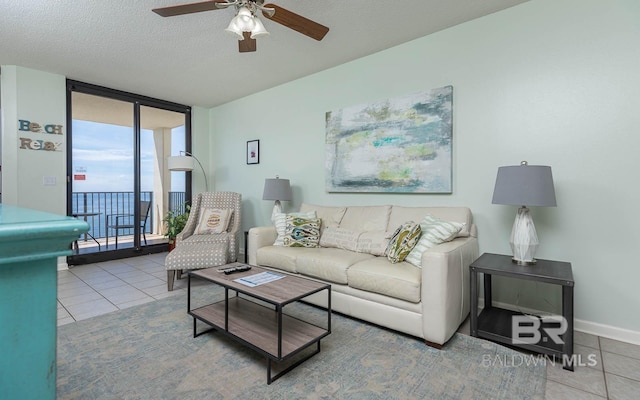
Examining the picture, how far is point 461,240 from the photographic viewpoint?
248 cm

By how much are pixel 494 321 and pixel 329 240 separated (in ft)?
5.07

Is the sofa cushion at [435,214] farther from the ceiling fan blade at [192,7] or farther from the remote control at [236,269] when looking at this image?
the ceiling fan blade at [192,7]

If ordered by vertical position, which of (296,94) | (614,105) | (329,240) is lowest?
(329,240)

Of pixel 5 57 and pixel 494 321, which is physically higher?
pixel 5 57

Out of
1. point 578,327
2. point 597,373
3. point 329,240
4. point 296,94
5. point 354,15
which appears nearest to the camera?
point 597,373

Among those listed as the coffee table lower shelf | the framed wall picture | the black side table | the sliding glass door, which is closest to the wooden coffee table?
the coffee table lower shelf

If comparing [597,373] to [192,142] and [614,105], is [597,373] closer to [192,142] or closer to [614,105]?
[614,105]

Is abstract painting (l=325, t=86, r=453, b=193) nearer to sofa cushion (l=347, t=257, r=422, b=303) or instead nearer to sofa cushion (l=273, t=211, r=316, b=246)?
sofa cushion (l=273, t=211, r=316, b=246)

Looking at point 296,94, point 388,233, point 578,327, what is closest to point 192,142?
point 296,94

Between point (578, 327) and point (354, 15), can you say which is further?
point (354, 15)

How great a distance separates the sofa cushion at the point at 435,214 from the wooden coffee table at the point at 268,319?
3.96 feet

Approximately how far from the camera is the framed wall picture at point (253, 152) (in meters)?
4.71

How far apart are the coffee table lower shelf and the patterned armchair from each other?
3.03 ft

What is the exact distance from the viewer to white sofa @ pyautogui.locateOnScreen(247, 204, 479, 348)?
2.04 metres
